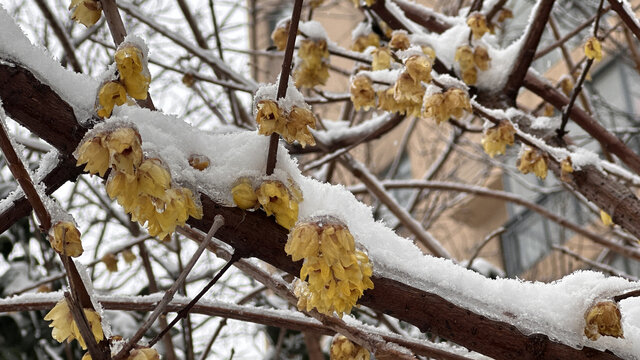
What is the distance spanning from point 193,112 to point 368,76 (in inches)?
211

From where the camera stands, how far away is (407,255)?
1.65 metres

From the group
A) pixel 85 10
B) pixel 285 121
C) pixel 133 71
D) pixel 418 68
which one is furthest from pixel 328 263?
pixel 418 68

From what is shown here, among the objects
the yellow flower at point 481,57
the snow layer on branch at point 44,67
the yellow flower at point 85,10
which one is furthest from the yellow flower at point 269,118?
the yellow flower at point 481,57

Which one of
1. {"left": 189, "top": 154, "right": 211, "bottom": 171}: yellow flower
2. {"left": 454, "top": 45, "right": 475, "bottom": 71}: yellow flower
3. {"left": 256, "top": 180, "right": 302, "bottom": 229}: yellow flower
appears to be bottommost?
{"left": 256, "top": 180, "right": 302, "bottom": 229}: yellow flower

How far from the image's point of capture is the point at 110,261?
312 cm

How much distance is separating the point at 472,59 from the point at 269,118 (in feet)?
5.20

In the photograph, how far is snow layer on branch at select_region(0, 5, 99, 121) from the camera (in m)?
1.46

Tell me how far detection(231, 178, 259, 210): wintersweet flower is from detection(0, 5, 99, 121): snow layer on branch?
34cm

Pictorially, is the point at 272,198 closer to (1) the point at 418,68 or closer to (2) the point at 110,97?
(2) the point at 110,97

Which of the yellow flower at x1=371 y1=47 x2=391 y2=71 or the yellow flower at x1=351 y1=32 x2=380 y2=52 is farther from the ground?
the yellow flower at x1=351 y1=32 x2=380 y2=52

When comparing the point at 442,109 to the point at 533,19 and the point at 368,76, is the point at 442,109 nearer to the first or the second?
the point at 368,76

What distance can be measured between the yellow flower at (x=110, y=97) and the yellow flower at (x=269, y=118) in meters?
0.27

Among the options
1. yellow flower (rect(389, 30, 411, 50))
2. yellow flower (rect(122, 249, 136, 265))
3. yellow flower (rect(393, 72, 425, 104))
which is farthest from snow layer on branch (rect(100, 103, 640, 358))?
yellow flower (rect(122, 249, 136, 265))

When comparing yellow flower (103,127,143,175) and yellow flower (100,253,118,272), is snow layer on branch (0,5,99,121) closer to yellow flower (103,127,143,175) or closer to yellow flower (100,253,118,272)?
yellow flower (103,127,143,175)
